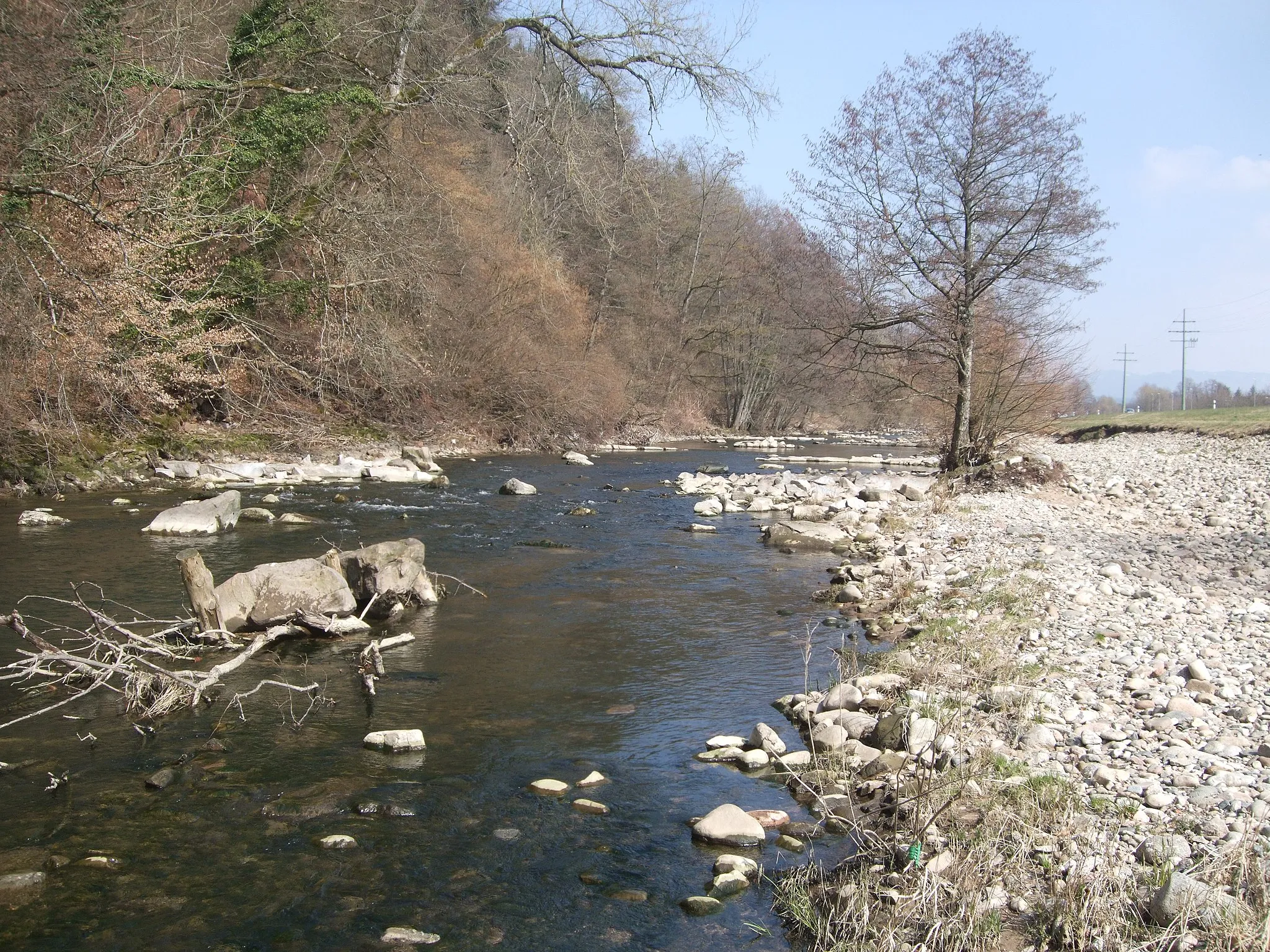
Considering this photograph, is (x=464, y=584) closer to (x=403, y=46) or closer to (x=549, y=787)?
(x=549, y=787)

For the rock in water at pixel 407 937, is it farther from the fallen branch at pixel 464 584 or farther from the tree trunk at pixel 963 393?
the tree trunk at pixel 963 393

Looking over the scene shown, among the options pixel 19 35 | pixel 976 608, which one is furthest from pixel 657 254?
pixel 976 608

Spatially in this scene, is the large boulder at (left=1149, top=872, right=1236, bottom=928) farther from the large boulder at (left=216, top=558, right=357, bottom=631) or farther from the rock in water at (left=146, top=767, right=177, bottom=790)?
the large boulder at (left=216, top=558, right=357, bottom=631)

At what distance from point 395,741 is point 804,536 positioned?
841 cm

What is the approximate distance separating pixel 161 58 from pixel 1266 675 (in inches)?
635

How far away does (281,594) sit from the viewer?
7.50 m

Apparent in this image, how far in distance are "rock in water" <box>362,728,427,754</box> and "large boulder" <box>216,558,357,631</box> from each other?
8.23 feet

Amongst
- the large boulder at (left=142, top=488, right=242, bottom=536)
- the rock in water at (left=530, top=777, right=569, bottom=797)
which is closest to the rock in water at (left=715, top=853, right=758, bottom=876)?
the rock in water at (left=530, top=777, right=569, bottom=797)

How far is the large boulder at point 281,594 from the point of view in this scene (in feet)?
23.6

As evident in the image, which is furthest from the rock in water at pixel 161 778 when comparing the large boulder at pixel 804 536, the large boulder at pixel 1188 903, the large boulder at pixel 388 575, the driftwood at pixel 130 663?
the large boulder at pixel 804 536

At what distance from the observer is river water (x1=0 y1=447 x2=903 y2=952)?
3570mm

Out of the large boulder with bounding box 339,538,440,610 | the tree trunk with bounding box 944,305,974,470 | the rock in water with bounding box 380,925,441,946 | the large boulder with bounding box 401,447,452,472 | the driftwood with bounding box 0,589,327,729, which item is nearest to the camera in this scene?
the rock in water with bounding box 380,925,441,946

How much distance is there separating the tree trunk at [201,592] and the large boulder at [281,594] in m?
0.06

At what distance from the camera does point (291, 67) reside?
57.4 feet
